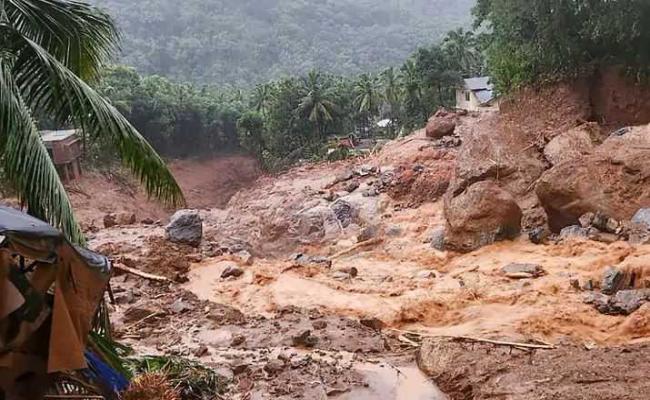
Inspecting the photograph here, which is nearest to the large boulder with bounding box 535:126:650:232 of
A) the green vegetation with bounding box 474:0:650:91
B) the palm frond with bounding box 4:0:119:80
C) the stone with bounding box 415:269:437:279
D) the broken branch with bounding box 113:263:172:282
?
the stone with bounding box 415:269:437:279

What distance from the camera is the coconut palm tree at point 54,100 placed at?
561cm

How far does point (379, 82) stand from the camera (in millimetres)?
40562

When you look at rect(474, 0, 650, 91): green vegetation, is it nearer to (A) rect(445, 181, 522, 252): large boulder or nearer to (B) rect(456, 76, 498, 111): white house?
(A) rect(445, 181, 522, 252): large boulder

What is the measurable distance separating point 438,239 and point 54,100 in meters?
10.8

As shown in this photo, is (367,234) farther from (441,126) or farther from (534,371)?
(534,371)

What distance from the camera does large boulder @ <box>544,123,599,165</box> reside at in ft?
53.0

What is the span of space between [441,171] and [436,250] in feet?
17.1

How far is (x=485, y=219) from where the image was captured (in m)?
14.8

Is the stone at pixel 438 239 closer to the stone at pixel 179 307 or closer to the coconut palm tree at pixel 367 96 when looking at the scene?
the stone at pixel 179 307

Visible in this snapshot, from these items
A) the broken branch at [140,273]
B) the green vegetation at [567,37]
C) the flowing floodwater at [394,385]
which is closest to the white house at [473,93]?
the green vegetation at [567,37]

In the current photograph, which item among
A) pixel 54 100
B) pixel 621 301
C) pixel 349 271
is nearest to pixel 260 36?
pixel 349 271

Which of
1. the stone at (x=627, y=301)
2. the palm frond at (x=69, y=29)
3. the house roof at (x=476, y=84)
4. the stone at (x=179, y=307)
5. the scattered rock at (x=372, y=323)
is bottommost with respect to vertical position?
the scattered rock at (x=372, y=323)

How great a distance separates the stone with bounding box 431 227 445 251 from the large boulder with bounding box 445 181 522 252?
1.07ft

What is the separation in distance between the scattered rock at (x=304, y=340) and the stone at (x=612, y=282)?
4.84m
